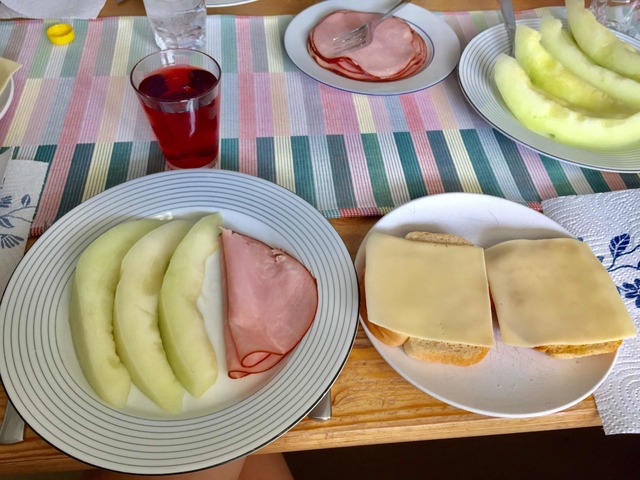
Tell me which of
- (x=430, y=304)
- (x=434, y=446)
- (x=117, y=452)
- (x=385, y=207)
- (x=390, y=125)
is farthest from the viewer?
(x=434, y=446)

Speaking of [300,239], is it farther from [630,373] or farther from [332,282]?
[630,373]

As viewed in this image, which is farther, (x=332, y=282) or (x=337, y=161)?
(x=337, y=161)

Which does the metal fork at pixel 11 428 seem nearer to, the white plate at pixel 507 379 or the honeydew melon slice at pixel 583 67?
the white plate at pixel 507 379

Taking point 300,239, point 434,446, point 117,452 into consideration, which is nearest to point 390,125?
point 300,239

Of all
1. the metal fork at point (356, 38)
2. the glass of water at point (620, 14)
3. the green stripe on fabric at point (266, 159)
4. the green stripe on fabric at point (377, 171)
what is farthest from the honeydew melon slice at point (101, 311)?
the glass of water at point (620, 14)

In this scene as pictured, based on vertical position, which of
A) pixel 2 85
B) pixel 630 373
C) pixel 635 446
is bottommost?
pixel 635 446

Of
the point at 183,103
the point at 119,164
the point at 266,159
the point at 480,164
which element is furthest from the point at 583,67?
the point at 119,164

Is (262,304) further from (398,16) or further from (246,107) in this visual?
(398,16)
